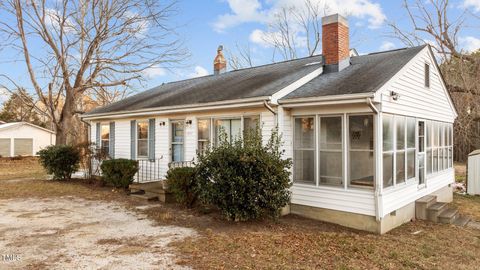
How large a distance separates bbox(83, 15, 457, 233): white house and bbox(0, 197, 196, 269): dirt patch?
3.21 meters

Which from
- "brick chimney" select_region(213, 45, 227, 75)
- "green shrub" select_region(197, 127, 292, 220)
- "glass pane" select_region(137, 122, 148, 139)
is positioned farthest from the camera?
"brick chimney" select_region(213, 45, 227, 75)

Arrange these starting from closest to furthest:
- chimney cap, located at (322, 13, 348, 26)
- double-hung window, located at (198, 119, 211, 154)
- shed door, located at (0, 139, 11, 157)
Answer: chimney cap, located at (322, 13, 348, 26) → double-hung window, located at (198, 119, 211, 154) → shed door, located at (0, 139, 11, 157)

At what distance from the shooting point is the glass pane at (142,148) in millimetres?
12102

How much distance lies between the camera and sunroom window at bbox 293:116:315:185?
7.93 meters

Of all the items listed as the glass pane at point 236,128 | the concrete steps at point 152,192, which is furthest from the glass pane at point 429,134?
the concrete steps at point 152,192

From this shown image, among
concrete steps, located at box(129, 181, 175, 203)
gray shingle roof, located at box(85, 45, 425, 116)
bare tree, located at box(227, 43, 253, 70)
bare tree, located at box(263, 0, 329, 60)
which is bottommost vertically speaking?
concrete steps, located at box(129, 181, 175, 203)

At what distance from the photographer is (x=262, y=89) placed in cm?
872

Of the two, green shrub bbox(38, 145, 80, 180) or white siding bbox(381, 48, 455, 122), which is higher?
white siding bbox(381, 48, 455, 122)

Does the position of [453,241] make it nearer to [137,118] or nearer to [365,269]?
[365,269]

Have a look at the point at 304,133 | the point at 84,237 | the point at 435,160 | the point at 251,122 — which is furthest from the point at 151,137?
the point at 435,160

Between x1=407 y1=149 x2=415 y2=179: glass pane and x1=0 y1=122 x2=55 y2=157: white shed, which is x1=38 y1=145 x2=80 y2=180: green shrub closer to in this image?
x1=407 y1=149 x2=415 y2=179: glass pane

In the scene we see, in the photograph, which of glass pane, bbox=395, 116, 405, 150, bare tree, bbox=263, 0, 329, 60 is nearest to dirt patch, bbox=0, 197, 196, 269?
glass pane, bbox=395, 116, 405, 150

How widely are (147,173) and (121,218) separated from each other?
424 centimetres

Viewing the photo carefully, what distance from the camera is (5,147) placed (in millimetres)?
27625
